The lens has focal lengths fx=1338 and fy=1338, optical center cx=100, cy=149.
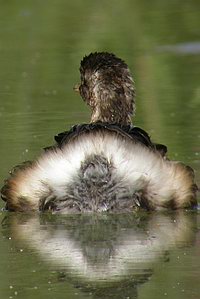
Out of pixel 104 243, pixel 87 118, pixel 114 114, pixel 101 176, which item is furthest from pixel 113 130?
pixel 87 118

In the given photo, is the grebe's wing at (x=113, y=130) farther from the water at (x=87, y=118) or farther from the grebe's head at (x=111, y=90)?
the grebe's head at (x=111, y=90)

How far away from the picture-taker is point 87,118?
1061 cm

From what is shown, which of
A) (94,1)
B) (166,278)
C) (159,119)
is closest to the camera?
(166,278)

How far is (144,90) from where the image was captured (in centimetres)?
1204

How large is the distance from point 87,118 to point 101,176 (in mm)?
3368

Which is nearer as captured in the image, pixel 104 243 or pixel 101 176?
pixel 104 243

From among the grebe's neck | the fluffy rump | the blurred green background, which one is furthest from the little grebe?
the blurred green background

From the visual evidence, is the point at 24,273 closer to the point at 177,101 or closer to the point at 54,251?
the point at 54,251

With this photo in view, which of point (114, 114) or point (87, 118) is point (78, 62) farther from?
point (114, 114)

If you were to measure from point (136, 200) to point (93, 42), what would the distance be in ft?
23.0

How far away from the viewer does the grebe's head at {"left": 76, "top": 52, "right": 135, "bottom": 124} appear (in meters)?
8.34

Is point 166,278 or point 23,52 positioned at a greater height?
point 166,278

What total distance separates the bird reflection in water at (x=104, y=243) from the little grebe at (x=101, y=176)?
81 mm

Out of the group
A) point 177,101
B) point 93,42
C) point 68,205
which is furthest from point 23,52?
point 68,205
